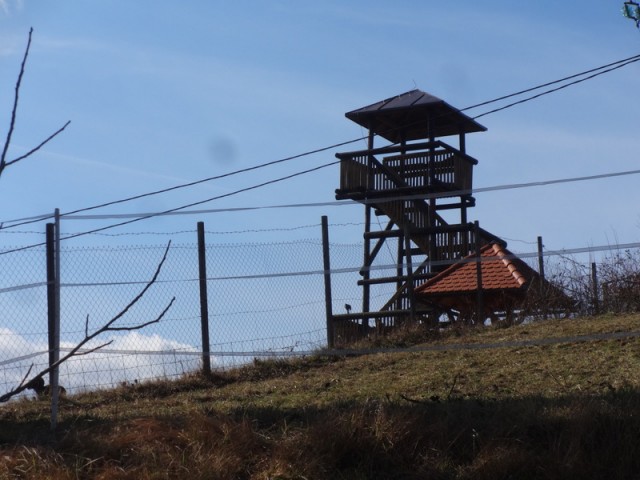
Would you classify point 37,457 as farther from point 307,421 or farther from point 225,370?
point 225,370

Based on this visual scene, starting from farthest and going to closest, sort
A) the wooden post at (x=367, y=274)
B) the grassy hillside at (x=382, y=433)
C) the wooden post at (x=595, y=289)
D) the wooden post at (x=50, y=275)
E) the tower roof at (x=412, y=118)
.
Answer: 1. the tower roof at (x=412, y=118)
2. the wooden post at (x=367, y=274)
3. the wooden post at (x=595, y=289)
4. the wooden post at (x=50, y=275)
5. the grassy hillside at (x=382, y=433)

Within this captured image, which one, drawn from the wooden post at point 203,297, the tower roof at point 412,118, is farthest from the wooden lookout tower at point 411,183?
the wooden post at point 203,297

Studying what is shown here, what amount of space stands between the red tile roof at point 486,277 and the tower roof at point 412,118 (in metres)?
3.23

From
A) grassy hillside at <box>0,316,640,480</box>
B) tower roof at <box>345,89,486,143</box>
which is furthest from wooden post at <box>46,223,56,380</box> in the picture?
tower roof at <box>345,89,486,143</box>

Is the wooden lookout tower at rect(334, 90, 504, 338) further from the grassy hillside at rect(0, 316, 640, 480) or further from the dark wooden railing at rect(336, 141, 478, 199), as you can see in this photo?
the grassy hillside at rect(0, 316, 640, 480)

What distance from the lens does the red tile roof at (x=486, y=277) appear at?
15.5 m

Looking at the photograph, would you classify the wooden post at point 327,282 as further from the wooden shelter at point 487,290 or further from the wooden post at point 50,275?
the wooden post at point 50,275

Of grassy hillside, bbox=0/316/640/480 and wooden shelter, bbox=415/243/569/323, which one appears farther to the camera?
wooden shelter, bbox=415/243/569/323

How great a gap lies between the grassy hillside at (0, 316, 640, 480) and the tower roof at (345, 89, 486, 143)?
1073 cm

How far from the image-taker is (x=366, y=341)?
39.4 ft

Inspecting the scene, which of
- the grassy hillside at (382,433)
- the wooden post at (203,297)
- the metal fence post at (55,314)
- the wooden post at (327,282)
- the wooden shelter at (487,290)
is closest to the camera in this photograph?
the grassy hillside at (382,433)

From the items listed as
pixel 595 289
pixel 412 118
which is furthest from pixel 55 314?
pixel 412 118

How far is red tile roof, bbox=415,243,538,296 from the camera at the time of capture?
50.9 ft

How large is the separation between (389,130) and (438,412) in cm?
1398
